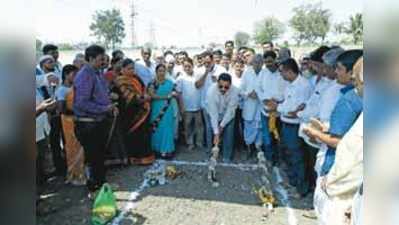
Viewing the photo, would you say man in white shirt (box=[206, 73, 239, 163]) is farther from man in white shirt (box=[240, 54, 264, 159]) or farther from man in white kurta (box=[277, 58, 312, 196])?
man in white kurta (box=[277, 58, 312, 196])

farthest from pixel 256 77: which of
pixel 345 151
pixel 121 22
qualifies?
pixel 121 22

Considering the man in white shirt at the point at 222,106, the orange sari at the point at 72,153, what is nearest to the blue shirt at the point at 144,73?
the man in white shirt at the point at 222,106

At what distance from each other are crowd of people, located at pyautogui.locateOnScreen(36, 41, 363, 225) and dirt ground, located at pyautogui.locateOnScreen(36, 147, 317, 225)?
262mm

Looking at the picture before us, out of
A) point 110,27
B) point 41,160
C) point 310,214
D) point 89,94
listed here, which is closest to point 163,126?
point 41,160

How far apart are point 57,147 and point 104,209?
1.56m

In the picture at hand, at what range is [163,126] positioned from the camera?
20.8 ft

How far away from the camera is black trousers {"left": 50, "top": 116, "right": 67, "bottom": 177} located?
5199 mm

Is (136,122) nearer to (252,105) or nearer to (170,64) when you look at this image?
(170,64)

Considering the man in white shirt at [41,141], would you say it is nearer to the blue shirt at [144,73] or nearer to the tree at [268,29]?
the blue shirt at [144,73]

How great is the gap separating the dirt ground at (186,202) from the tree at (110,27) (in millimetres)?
12648

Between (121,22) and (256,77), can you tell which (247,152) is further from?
(121,22)

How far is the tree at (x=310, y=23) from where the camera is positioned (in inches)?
1040

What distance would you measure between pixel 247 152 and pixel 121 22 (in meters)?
12.9

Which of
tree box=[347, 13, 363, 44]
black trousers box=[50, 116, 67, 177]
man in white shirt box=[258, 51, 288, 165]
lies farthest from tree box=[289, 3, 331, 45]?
tree box=[347, 13, 363, 44]
